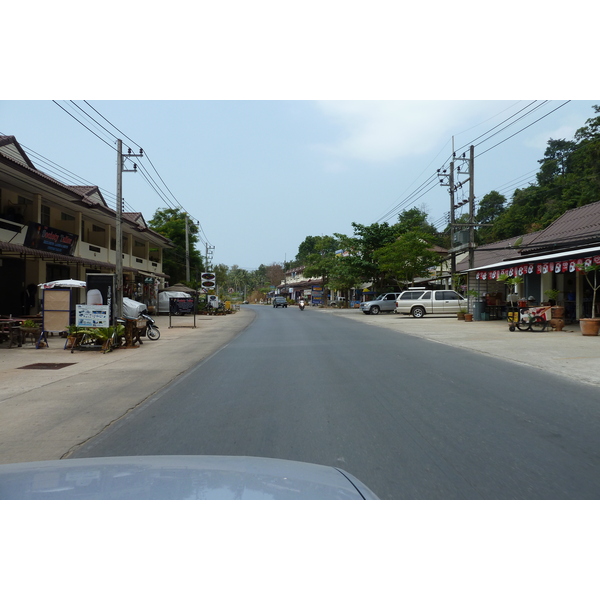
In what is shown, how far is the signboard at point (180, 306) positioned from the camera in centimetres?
3647

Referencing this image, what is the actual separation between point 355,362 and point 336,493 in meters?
8.54

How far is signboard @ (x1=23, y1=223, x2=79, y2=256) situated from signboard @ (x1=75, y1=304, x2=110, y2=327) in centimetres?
632

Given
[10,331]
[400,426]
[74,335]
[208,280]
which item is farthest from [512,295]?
[10,331]

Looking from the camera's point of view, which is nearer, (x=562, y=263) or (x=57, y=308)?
(x=57, y=308)

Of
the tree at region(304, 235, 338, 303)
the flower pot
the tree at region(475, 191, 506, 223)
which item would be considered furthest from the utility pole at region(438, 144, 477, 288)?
the tree at region(475, 191, 506, 223)

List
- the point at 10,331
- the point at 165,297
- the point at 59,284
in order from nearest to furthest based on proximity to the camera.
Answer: the point at 10,331, the point at 59,284, the point at 165,297

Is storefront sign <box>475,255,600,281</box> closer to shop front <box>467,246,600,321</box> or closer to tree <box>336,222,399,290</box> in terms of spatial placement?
shop front <box>467,246,600,321</box>

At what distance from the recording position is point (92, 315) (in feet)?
48.0

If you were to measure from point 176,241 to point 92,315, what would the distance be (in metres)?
35.0

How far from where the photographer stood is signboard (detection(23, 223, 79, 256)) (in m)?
19.4

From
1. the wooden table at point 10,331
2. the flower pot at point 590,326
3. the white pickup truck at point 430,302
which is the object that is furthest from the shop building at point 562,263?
the wooden table at point 10,331

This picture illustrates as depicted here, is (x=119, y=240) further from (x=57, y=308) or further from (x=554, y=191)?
(x=554, y=191)

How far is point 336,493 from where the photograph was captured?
91.7 inches

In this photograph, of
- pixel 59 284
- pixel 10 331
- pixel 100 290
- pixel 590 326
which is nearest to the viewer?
pixel 10 331
